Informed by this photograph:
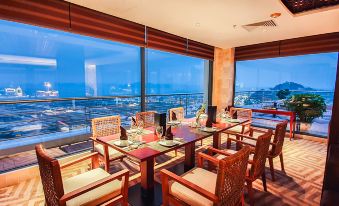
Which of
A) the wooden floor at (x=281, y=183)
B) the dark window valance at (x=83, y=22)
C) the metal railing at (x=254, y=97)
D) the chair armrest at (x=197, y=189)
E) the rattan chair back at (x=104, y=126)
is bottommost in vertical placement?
the wooden floor at (x=281, y=183)

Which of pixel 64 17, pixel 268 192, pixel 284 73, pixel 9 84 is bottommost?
pixel 268 192

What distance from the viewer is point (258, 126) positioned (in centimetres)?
497

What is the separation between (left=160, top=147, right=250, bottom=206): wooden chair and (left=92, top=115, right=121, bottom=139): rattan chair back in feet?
4.38

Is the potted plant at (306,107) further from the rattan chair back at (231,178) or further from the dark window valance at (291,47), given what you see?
the rattan chair back at (231,178)

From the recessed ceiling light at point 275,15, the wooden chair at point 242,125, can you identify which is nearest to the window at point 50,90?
the wooden chair at point 242,125

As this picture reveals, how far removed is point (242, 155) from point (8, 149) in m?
3.85

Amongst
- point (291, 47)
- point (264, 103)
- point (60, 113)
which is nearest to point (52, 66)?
point (60, 113)

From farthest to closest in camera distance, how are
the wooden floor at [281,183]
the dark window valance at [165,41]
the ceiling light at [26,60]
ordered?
1. the ceiling light at [26,60]
2. the dark window valance at [165,41]
3. the wooden floor at [281,183]

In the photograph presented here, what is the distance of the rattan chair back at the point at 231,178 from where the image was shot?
1.16 m

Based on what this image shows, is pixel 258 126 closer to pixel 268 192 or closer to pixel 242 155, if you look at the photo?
pixel 268 192

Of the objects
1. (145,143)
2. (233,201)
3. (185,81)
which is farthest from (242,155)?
(185,81)

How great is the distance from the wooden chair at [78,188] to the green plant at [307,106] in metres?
4.43

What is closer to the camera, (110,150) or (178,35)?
(110,150)

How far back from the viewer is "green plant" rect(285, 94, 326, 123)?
158 inches
